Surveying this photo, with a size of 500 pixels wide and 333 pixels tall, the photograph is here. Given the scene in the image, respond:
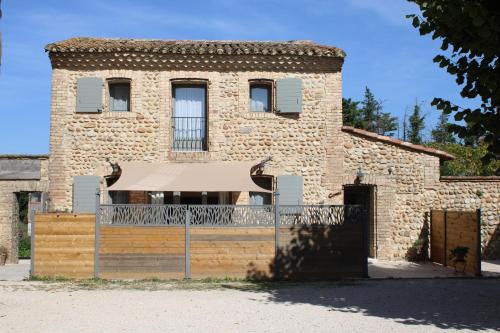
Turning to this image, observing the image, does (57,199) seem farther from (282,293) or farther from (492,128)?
(492,128)

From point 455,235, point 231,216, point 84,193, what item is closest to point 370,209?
Result: point 455,235

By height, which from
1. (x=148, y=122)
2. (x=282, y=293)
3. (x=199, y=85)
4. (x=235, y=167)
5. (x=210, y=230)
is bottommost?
(x=282, y=293)

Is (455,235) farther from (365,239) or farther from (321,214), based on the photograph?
(321,214)

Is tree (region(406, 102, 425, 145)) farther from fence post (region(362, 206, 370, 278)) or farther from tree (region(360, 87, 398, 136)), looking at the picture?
fence post (region(362, 206, 370, 278))

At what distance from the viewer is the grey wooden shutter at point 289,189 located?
1775 cm

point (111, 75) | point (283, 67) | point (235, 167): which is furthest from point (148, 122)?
point (283, 67)

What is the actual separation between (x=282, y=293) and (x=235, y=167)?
5.76 m

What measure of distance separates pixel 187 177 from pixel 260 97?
162 inches

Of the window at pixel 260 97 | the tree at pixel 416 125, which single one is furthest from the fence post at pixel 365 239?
the tree at pixel 416 125

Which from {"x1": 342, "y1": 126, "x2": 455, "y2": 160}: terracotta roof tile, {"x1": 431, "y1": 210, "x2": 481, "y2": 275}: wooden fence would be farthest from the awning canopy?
{"x1": 431, "y1": 210, "x2": 481, "y2": 275}: wooden fence

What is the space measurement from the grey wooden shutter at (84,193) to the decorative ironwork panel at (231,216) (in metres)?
4.57

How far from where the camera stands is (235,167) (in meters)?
17.4

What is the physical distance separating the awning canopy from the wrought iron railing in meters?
1.06

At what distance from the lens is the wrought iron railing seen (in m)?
14.4
